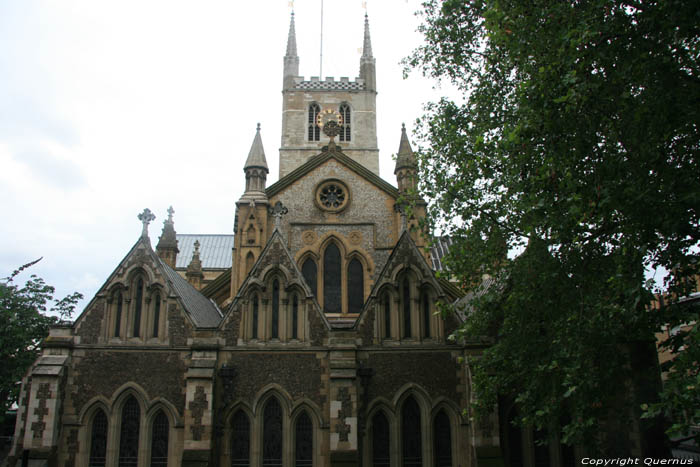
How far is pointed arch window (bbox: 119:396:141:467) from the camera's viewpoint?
51.2ft

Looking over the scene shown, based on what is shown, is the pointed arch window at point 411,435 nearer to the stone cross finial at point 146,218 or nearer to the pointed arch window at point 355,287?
the pointed arch window at point 355,287

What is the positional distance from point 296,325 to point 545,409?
846 cm

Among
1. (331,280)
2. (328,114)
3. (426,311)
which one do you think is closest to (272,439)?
(426,311)

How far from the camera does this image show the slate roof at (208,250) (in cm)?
4706

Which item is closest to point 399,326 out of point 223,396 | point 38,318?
point 223,396

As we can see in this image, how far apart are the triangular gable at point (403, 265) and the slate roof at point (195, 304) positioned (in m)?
5.05

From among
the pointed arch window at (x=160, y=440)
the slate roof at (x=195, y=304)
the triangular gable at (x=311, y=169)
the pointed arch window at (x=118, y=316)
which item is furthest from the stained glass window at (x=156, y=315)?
the triangular gable at (x=311, y=169)

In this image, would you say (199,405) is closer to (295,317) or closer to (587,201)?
(295,317)

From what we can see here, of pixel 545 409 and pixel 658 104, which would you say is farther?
pixel 545 409

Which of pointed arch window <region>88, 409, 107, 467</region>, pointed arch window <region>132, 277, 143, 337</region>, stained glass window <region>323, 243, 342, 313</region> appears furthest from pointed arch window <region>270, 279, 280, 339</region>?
pointed arch window <region>88, 409, 107, 467</region>

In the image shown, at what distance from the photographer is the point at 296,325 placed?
1678 centimetres

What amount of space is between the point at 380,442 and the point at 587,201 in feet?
31.1

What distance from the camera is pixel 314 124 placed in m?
47.9

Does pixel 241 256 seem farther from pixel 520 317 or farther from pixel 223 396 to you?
pixel 520 317
